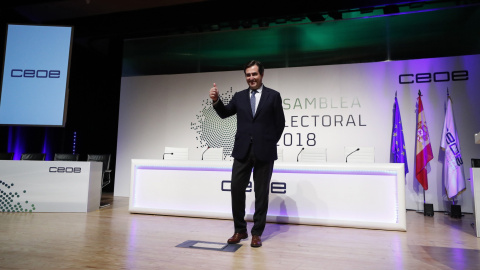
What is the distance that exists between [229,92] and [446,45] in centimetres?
419

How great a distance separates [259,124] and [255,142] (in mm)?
153

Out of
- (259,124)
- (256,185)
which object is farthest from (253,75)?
(256,185)

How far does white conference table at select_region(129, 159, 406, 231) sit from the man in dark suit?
1172 millimetres

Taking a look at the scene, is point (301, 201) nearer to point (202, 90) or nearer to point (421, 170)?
point (421, 170)

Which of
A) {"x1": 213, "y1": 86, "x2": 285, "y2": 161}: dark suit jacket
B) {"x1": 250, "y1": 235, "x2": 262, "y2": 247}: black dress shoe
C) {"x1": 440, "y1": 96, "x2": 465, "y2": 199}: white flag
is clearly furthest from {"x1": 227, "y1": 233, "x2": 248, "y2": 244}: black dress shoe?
{"x1": 440, "y1": 96, "x2": 465, "y2": 199}: white flag

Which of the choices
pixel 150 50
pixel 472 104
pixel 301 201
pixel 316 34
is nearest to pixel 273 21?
pixel 316 34

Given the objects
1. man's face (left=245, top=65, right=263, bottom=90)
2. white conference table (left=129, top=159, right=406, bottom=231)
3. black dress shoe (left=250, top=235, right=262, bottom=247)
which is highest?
man's face (left=245, top=65, right=263, bottom=90)

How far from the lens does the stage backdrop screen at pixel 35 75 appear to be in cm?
471

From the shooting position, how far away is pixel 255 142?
2410 millimetres

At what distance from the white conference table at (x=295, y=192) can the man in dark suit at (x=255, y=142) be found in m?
1.17

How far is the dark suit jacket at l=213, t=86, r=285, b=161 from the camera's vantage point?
95.0 inches

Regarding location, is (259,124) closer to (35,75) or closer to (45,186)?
(45,186)

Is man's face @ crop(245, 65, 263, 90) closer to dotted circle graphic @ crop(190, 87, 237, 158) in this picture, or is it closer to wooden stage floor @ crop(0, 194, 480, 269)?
wooden stage floor @ crop(0, 194, 480, 269)

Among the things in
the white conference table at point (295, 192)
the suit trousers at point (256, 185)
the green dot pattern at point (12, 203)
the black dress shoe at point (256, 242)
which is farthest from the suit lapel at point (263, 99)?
the green dot pattern at point (12, 203)
